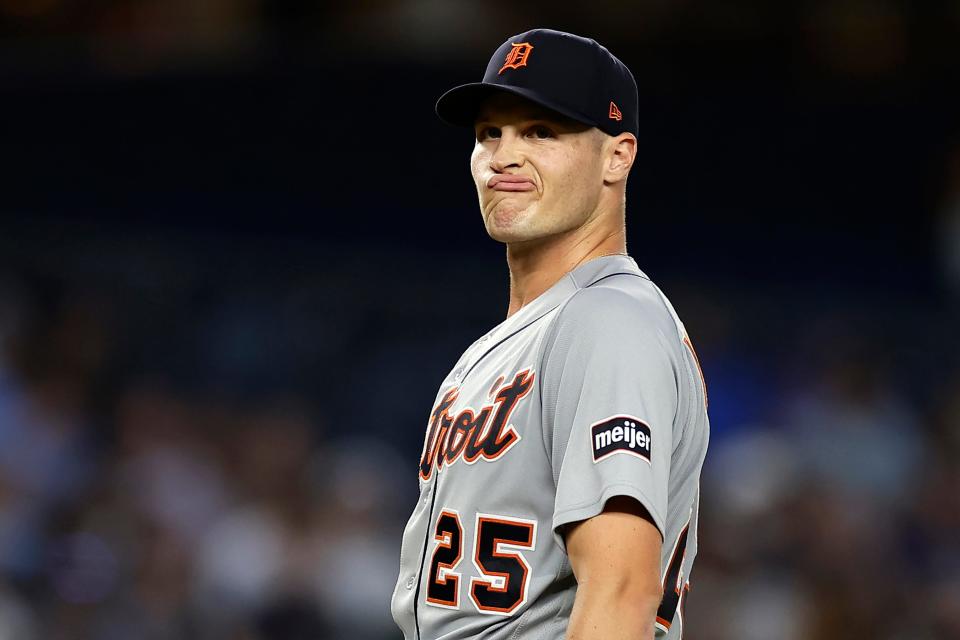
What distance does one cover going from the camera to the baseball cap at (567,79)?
7.66 ft

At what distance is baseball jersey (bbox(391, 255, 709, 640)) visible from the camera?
199 cm

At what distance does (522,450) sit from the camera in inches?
83.9

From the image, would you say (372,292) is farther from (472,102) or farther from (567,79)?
(567,79)

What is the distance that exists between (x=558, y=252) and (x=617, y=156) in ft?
0.66

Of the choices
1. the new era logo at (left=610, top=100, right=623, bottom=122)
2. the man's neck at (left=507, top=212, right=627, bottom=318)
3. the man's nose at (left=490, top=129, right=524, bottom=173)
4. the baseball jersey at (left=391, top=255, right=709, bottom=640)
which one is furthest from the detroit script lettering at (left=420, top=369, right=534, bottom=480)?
the new era logo at (left=610, top=100, right=623, bottom=122)

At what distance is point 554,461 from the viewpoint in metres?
2.08

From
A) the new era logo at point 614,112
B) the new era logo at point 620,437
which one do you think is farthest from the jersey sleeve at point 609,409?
the new era logo at point 614,112

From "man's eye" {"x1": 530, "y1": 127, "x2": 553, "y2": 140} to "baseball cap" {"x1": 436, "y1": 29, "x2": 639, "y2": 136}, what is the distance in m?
0.07

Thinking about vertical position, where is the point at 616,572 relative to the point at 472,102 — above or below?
below

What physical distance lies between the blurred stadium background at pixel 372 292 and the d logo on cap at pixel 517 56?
3.94 metres

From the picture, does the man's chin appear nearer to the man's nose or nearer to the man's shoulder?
the man's nose

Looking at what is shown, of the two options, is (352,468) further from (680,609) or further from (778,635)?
(680,609)

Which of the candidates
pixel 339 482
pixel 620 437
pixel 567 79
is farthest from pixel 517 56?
pixel 339 482

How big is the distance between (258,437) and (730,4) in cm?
363
